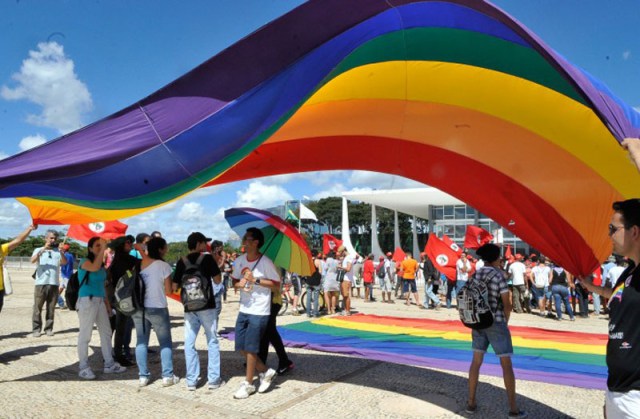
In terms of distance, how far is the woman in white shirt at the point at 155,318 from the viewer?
4980 millimetres

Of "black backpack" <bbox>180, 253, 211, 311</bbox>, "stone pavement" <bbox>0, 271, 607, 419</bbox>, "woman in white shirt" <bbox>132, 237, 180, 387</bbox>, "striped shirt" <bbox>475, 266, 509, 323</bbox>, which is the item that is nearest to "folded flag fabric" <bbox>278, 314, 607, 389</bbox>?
"stone pavement" <bbox>0, 271, 607, 419</bbox>

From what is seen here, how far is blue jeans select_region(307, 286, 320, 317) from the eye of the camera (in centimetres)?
1056

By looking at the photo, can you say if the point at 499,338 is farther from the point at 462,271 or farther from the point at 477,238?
the point at 477,238

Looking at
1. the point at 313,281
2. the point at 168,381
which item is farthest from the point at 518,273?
the point at 168,381

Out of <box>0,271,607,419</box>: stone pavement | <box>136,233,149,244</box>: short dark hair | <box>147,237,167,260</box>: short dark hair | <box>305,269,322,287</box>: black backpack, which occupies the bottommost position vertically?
<box>0,271,607,419</box>: stone pavement

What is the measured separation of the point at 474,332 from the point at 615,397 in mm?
2094

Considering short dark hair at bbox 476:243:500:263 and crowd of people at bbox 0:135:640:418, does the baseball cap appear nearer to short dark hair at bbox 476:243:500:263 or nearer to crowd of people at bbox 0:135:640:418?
crowd of people at bbox 0:135:640:418

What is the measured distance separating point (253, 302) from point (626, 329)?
11.2 ft

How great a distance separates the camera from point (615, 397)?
210 cm

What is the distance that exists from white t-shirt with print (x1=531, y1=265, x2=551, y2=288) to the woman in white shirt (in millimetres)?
9632

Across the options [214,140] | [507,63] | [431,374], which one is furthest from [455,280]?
[214,140]

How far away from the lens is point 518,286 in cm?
1182

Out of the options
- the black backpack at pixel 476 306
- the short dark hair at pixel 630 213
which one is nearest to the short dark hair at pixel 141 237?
the black backpack at pixel 476 306

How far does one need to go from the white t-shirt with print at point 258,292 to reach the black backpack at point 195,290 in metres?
0.34
